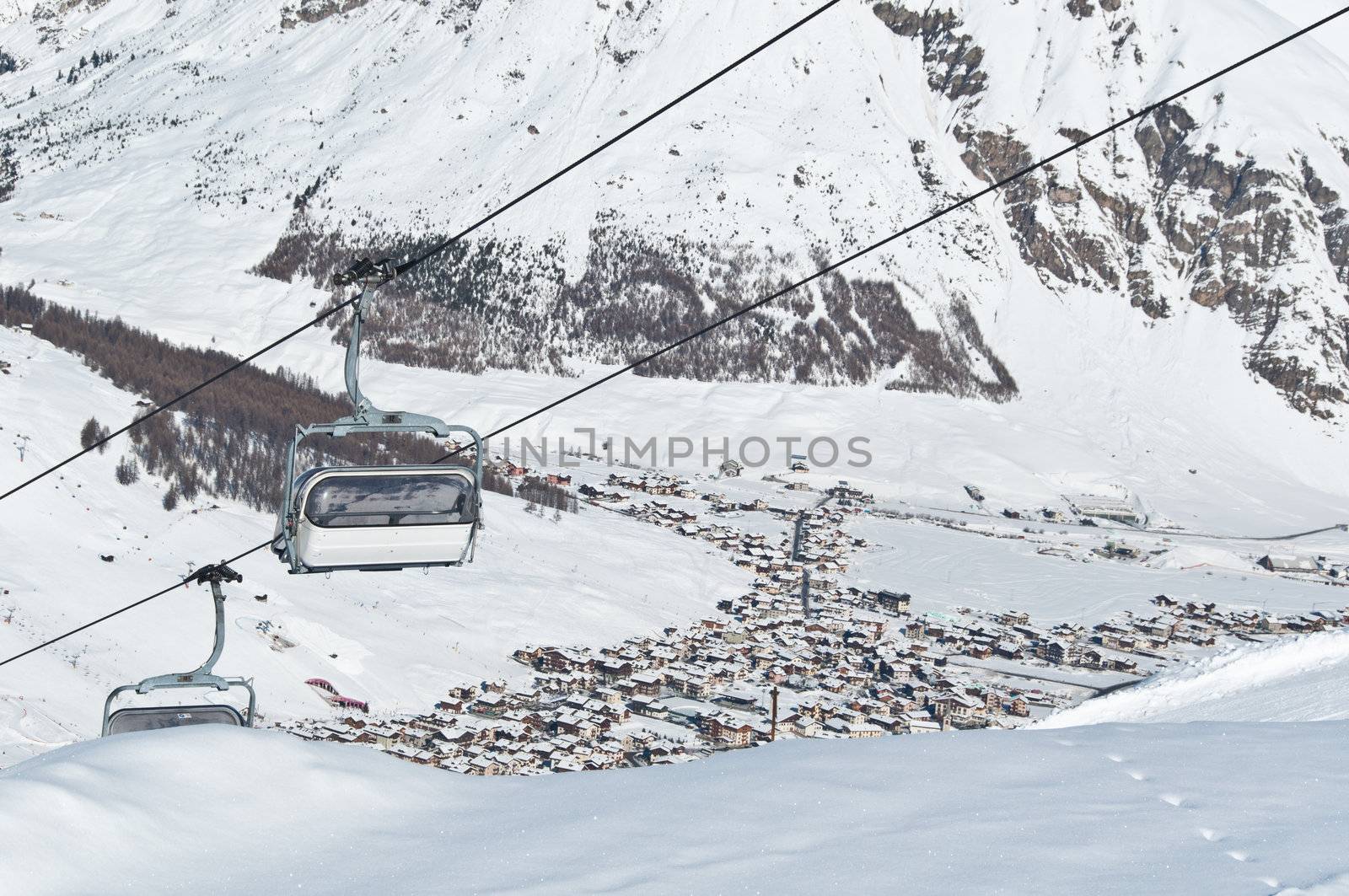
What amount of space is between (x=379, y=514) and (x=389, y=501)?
13cm

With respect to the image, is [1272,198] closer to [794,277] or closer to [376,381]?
[794,277]

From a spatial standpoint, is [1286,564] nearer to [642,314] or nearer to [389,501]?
[642,314]

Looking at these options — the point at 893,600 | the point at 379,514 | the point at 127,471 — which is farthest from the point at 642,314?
the point at 379,514

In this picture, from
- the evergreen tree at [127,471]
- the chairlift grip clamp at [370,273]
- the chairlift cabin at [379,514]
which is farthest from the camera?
the evergreen tree at [127,471]

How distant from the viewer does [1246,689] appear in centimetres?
1304

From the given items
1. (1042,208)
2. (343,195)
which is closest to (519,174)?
(343,195)

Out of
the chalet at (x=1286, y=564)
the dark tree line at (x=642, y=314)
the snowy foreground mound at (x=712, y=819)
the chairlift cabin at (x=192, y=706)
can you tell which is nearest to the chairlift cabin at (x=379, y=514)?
the snowy foreground mound at (x=712, y=819)

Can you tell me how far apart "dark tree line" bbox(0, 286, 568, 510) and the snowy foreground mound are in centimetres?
5369

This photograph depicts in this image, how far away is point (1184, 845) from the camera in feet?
19.3

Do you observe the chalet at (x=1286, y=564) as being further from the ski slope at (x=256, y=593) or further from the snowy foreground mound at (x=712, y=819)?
the snowy foreground mound at (x=712, y=819)

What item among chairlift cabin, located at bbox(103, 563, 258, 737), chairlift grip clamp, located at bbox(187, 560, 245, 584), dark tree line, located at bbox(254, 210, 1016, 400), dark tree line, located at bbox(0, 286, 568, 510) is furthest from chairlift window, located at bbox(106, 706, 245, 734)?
dark tree line, located at bbox(254, 210, 1016, 400)

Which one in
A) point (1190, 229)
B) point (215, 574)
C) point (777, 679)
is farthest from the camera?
point (1190, 229)

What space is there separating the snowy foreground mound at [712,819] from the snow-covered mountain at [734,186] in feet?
359

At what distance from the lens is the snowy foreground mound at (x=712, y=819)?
221 inches
